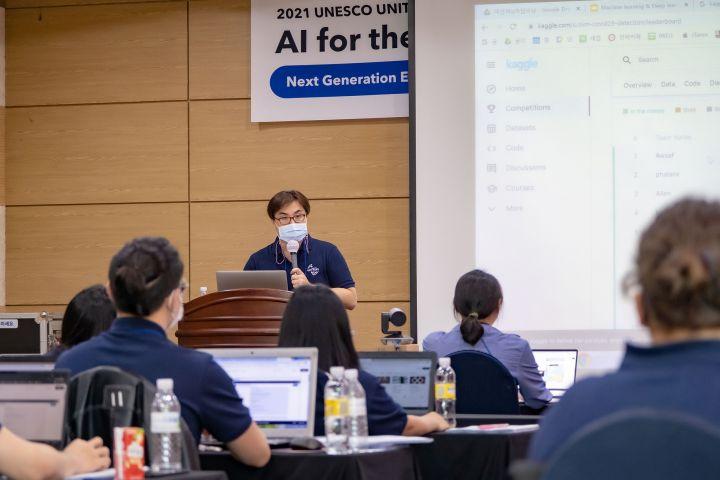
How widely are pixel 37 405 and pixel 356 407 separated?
0.90 m

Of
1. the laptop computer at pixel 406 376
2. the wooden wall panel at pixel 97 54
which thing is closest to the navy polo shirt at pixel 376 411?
the laptop computer at pixel 406 376

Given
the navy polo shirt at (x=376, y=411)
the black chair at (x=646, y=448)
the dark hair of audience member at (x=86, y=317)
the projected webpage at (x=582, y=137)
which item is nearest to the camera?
the black chair at (x=646, y=448)

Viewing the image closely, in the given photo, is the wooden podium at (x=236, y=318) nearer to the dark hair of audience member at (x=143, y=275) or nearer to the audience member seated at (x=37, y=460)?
the dark hair of audience member at (x=143, y=275)

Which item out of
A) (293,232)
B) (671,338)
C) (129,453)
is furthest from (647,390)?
(293,232)

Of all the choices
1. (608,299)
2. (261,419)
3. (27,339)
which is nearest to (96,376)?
(261,419)

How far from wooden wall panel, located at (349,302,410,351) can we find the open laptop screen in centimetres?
388

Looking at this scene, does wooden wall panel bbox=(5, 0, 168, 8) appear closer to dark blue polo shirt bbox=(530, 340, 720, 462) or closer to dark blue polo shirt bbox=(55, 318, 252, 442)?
dark blue polo shirt bbox=(55, 318, 252, 442)

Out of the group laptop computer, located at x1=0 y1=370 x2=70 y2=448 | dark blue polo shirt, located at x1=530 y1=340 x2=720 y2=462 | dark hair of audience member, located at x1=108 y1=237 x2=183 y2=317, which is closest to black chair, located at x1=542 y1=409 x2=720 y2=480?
dark blue polo shirt, located at x1=530 y1=340 x2=720 y2=462

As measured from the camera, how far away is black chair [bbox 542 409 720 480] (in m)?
1.24

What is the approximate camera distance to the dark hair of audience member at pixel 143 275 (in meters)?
2.77

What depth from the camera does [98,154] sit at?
24.6 ft

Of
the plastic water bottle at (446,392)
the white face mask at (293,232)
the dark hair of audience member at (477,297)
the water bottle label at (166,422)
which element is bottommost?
the plastic water bottle at (446,392)

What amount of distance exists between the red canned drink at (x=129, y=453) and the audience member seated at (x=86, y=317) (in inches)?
52.8

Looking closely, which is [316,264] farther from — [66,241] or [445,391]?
[66,241]
